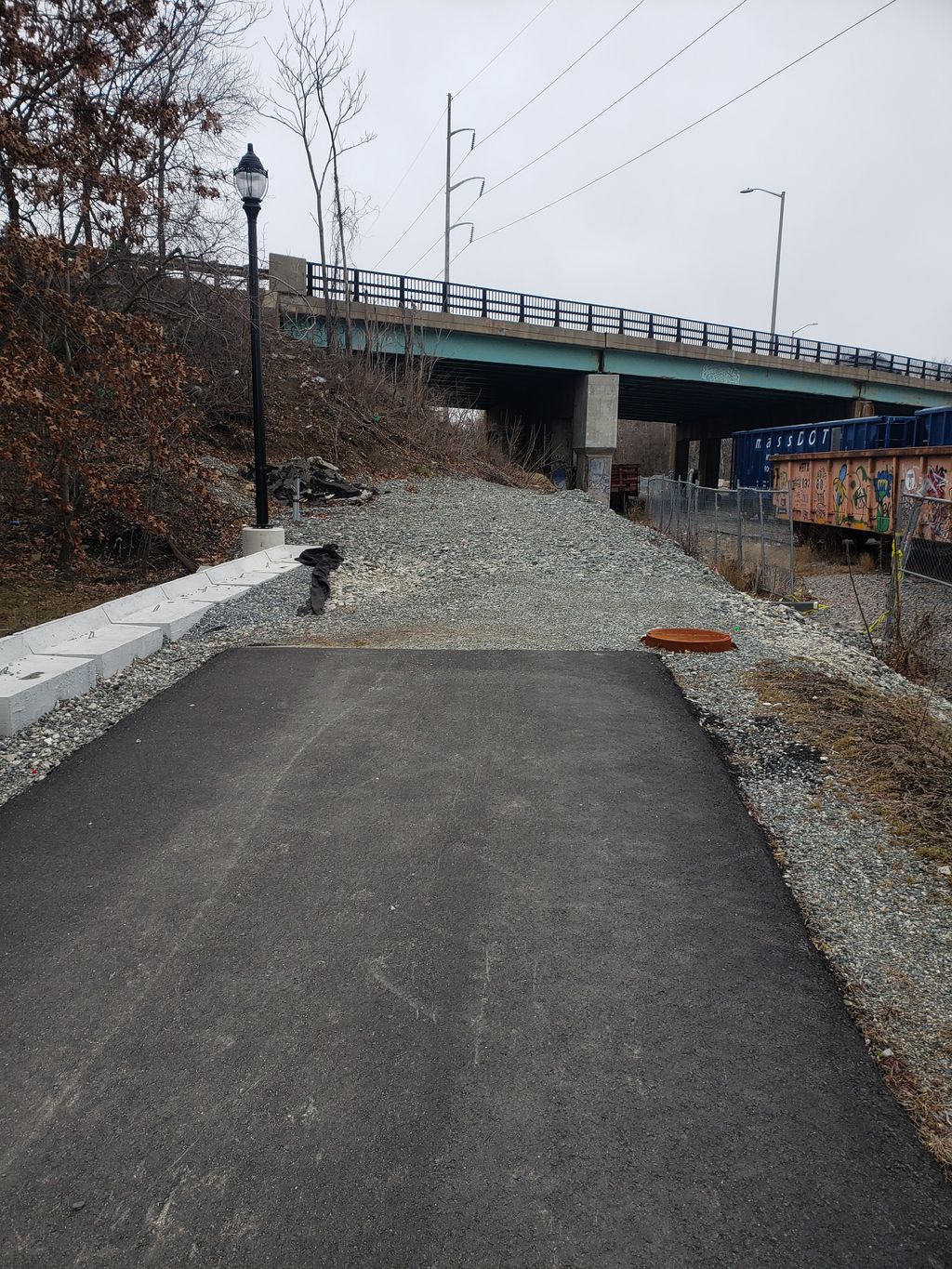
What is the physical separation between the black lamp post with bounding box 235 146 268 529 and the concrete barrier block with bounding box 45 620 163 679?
5.46 metres

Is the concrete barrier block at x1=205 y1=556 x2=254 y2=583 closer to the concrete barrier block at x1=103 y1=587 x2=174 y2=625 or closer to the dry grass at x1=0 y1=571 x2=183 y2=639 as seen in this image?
the dry grass at x1=0 y1=571 x2=183 y2=639

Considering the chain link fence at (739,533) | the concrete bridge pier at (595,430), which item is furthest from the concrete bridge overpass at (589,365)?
the chain link fence at (739,533)

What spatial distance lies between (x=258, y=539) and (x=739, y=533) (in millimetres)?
9303

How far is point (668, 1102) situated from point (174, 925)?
2193 mm

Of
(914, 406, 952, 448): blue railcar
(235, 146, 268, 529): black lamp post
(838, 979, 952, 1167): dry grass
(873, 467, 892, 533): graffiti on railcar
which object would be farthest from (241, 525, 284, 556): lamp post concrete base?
(914, 406, 952, 448): blue railcar

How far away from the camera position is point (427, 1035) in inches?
115

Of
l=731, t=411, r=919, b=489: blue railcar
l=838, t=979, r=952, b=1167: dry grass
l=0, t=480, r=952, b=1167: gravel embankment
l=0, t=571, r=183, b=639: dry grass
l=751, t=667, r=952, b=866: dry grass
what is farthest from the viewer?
l=731, t=411, r=919, b=489: blue railcar

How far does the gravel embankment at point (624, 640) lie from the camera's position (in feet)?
11.2

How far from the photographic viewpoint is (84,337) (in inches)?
391

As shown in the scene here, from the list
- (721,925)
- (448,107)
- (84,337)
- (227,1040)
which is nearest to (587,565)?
(84,337)

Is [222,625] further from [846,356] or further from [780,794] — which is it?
[846,356]

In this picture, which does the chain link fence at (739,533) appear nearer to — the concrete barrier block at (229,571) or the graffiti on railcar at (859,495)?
the graffiti on railcar at (859,495)

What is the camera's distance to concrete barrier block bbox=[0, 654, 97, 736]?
575cm

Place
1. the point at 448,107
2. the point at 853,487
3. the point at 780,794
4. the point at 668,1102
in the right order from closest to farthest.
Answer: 1. the point at 668,1102
2. the point at 780,794
3. the point at 853,487
4. the point at 448,107
